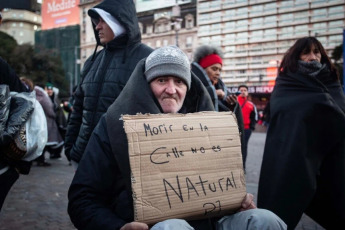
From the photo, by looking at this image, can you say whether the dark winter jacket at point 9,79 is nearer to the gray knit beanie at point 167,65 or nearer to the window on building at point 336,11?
the gray knit beanie at point 167,65

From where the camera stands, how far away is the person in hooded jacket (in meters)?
2.67

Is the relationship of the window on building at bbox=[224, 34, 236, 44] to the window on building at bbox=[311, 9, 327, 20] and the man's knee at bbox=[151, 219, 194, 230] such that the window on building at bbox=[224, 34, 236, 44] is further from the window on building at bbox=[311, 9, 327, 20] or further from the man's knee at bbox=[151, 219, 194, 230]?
the man's knee at bbox=[151, 219, 194, 230]

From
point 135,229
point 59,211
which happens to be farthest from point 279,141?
point 59,211

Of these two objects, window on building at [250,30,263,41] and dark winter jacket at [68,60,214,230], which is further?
window on building at [250,30,263,41]

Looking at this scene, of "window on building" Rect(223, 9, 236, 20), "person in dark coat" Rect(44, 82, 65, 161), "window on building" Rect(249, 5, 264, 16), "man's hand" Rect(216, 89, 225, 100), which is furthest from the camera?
"window on building" Rect(223, 9, 236, 20)

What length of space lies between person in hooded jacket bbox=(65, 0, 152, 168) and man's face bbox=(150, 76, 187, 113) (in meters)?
0.85

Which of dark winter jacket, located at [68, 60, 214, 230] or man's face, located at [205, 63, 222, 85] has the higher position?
man's face, located at [205, 63, 222, 85]

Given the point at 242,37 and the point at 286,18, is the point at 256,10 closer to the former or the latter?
the point at 242,37

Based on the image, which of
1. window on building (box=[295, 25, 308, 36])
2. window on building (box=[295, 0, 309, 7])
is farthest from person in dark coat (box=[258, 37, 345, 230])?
window on building (box=[295, 0, 309, 7])

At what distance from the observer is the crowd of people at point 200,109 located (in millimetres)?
1723

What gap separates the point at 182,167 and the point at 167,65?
0.56 meters

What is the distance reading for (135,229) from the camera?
1.43 meters

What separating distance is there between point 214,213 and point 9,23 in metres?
97.9

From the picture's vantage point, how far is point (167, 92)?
6.01 feet
